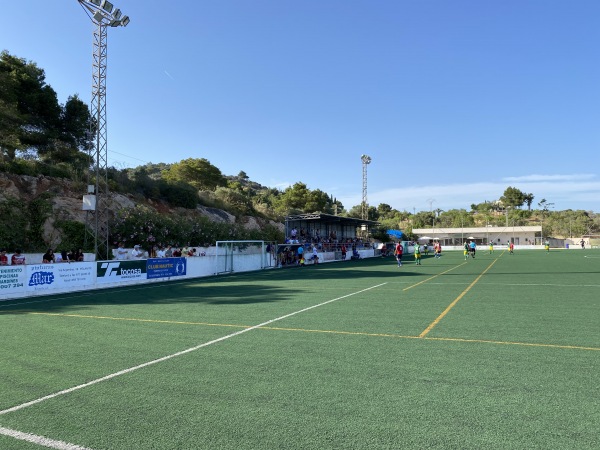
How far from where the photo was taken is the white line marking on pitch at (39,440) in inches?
152

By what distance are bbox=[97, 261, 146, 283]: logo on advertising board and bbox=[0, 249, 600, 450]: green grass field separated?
314 inches

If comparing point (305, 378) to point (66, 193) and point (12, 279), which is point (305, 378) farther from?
point (66, 193)

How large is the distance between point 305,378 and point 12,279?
14.9 metres

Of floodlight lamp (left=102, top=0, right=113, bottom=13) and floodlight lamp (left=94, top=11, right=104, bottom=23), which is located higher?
floodlight lamp (left=102, top=0, right=113, bottom=13)

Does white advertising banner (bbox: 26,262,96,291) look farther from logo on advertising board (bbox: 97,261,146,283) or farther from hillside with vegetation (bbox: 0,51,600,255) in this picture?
hillside with vegetation (bbox: 0,51,600,255)

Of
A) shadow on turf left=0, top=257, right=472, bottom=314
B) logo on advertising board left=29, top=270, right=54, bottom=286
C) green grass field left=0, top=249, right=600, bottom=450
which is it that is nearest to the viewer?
green grass field left=0, top=249, right=600, bottom=450

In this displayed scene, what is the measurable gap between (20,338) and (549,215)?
17567cm

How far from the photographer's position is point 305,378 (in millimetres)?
5684

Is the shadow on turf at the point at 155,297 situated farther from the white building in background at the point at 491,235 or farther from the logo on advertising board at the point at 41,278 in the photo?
the white building in background at the point at 491,235

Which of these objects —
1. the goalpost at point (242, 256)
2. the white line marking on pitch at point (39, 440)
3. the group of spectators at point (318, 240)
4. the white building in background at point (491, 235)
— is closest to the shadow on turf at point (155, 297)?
the goalpost at point (242, 256)

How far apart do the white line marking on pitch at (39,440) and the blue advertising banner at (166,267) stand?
58.9 ft

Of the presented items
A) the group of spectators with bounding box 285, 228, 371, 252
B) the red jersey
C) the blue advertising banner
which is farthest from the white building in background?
the red jersey

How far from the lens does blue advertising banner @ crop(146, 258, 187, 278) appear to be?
21.6 metres

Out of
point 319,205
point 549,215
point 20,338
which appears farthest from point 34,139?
point 549,215
